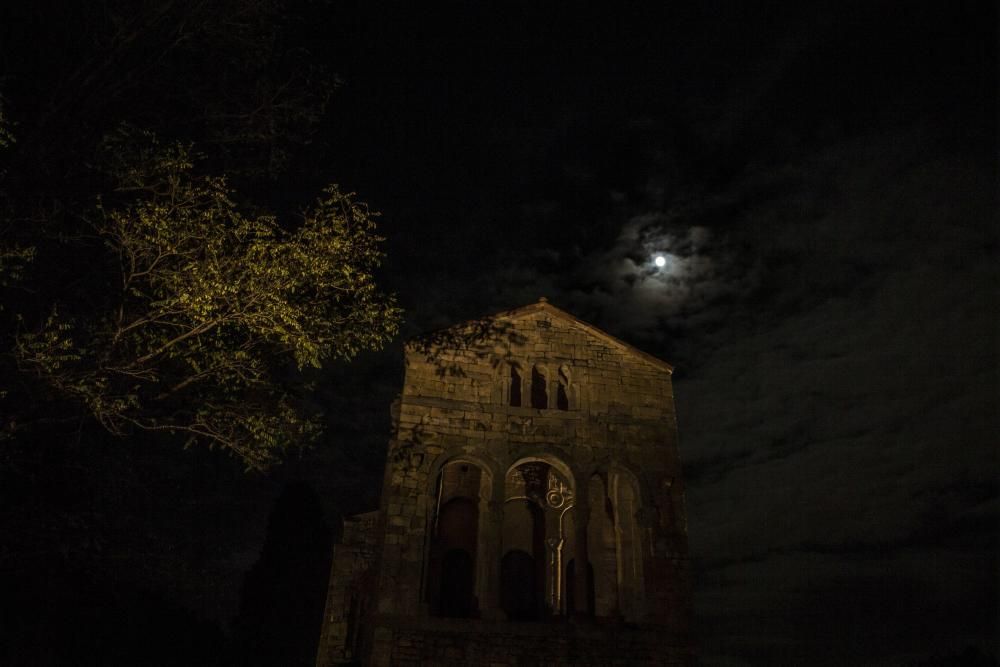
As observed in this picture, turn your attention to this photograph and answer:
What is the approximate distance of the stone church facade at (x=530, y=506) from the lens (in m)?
11.1

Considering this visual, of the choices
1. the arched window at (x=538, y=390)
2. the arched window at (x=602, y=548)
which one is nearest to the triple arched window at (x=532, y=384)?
the arched window at (x=538, y=390)

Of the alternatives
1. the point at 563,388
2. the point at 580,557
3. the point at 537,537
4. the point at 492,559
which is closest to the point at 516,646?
the point at 492,559

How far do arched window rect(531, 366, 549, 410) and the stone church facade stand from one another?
0.07 m

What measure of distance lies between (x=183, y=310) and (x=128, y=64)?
12.9 feet

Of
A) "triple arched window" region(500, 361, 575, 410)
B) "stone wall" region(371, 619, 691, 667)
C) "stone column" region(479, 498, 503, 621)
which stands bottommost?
"stone wall" region(371, 619, 691, 667)

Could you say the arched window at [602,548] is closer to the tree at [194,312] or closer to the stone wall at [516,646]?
the stone wall at [516,646]

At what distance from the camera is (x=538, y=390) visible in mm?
14859

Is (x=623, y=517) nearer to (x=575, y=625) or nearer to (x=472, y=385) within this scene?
(x=575, y=625)

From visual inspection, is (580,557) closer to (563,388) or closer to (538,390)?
(563,388)

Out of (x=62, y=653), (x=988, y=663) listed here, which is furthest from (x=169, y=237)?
(x=988, y=663)

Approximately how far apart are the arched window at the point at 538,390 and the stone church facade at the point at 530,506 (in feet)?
0.23

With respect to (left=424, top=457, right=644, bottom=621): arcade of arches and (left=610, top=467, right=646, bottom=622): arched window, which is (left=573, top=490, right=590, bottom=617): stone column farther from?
(left=610, top=467, right=646, bottom=622): arched window

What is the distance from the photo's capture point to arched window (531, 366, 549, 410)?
14.4m

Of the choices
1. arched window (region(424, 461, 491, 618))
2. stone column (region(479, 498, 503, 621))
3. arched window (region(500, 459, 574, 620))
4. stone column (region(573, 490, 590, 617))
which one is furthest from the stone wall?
arched window (region(500, 459, 574, 620))
